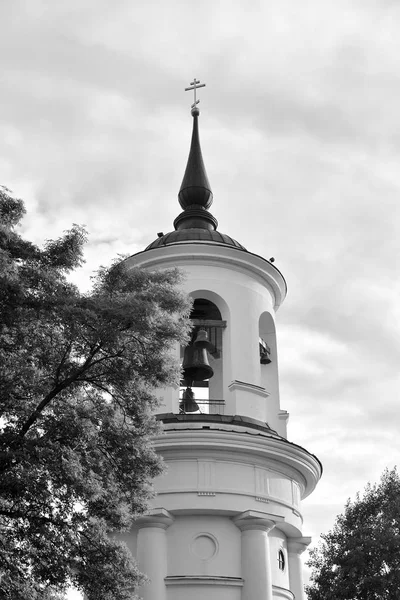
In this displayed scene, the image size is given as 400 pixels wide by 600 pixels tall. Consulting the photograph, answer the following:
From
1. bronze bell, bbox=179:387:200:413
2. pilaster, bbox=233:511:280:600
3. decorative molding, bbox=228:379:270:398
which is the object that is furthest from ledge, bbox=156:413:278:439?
pilaster, bbox=233:511:280:600

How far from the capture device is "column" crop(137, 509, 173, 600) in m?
14.4

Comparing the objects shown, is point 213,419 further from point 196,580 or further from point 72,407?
point 72,407

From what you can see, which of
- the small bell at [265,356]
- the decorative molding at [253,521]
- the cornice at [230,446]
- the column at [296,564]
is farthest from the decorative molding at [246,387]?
the column at [296,564]

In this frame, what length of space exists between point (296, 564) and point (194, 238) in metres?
7.56

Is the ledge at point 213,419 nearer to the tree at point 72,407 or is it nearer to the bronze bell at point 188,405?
the bronze bell at point 188,405

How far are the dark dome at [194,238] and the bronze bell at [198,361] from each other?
2.35 meters

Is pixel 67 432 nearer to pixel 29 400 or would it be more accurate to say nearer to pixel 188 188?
pixel 29 400

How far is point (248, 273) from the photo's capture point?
720 inches

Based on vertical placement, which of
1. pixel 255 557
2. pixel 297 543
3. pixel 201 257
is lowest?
pixel 255 557

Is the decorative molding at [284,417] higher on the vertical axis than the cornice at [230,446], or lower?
higher

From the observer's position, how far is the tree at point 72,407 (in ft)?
33.3

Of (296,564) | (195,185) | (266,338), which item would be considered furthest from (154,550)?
(195,185)

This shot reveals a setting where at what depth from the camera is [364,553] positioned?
2317 cm

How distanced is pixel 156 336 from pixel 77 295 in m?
1.23
